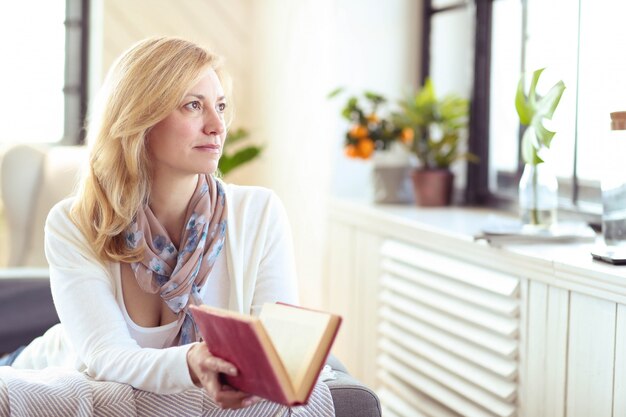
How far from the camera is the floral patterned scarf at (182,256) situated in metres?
1.80

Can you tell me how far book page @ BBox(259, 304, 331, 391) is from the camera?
1372 mm

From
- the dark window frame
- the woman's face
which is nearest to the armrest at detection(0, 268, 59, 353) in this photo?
the woman's face

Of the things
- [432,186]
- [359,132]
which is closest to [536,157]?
[432,186]

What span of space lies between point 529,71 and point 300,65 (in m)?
1.31

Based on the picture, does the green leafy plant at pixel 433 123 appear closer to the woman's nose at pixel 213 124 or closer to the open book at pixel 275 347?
the woman's nose at pixel 213 124

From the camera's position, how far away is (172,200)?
189cm

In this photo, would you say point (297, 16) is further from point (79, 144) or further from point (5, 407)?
point (5, 407)

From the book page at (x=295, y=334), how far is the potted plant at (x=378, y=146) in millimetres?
1731

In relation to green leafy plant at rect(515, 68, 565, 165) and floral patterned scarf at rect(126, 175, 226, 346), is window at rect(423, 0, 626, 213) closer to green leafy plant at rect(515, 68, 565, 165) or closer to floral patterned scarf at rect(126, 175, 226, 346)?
green leafy plant at rect(515, 68, 565, 165)

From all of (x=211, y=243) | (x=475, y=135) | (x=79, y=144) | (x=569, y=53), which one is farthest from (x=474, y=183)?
(x=79, y=144)

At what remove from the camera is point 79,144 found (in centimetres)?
427

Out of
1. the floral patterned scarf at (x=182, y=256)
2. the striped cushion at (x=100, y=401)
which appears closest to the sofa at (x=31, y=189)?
the floral patterned scarf at (x=182, y=256)

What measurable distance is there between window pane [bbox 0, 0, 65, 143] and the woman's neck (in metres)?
2.50

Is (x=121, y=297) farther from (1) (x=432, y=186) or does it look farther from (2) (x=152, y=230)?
(1) (x=432, y=186)
